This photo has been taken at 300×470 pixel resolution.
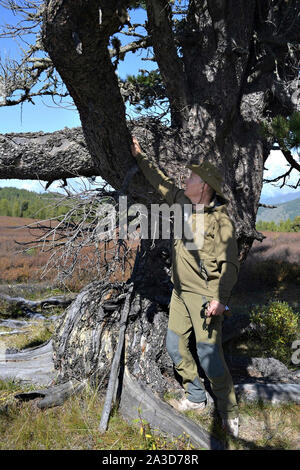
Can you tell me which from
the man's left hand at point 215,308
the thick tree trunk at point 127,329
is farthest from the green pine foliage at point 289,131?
the thick tree trunk at point 127,329

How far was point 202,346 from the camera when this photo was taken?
3066 millimetres

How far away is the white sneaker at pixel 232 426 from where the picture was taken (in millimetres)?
3102

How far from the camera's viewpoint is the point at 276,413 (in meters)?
3.46

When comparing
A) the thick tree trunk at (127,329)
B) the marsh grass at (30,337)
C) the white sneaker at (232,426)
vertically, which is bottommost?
the marsh grass at (30,337)

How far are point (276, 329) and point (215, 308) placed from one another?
10.6 ft

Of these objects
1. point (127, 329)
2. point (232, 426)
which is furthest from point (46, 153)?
point (232, 426)

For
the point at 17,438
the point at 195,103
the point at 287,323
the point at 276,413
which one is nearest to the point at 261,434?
the point at 276,413

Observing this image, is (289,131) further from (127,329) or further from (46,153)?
(46,153)

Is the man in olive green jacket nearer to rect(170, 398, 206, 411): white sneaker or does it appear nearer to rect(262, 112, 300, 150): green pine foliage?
rect(170, 398, 206, 411): white sneaker

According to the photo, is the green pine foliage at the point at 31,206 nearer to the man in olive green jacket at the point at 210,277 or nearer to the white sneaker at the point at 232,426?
the man in olive green jacket at the point at 210,277

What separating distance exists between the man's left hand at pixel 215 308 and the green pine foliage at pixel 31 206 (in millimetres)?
1764
